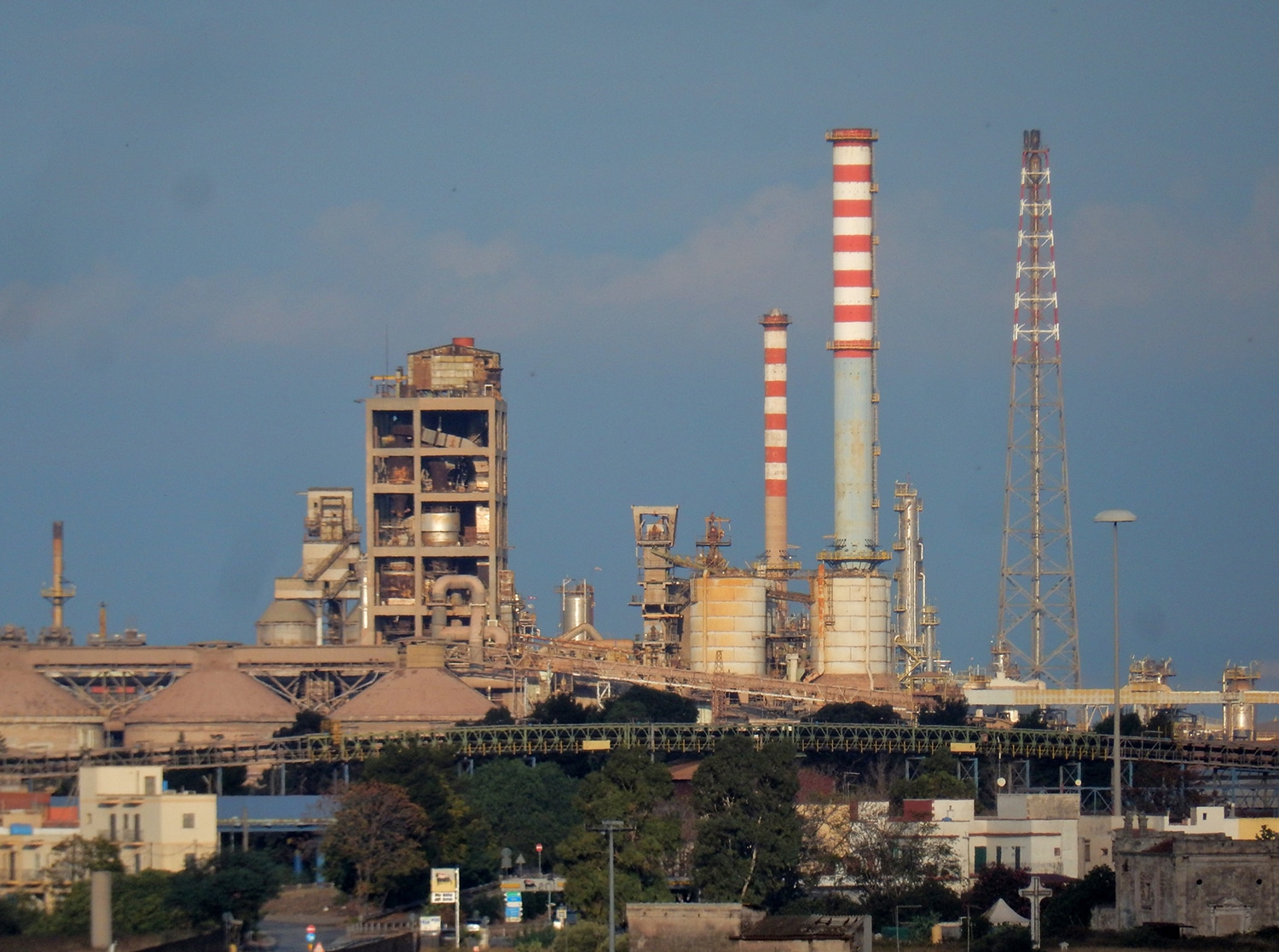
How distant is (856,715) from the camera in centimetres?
10950

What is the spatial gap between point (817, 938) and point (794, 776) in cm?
2266

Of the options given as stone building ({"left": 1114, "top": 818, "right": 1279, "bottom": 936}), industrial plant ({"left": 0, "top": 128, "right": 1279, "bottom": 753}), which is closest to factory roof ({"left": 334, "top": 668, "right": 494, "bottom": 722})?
industrial plant ({"left": 0, "top": 128, "right": 1279, "bottom": 753})

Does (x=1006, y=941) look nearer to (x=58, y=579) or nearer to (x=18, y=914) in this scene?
(x=18, y=914)

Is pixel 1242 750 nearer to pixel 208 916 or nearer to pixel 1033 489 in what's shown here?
pixel 1033 489

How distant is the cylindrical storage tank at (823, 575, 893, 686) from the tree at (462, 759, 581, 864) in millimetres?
29821

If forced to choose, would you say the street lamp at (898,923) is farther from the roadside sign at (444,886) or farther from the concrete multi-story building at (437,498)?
the concrete multi-story building at (437,498)

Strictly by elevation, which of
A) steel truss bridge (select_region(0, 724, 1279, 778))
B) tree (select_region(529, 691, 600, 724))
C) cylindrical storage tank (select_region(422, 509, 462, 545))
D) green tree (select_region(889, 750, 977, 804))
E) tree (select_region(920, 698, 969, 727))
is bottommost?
green tree (select_region(889, 750, 977, 804))

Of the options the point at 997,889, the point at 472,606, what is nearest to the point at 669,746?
the point at 472,606

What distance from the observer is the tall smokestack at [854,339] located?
120500 mm

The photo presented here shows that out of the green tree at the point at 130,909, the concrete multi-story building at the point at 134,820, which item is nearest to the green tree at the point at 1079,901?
the green tree at the point at 130,909

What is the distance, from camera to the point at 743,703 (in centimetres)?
12031

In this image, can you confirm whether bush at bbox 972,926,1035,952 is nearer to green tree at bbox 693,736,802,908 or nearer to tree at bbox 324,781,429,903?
green tree at bbox 693,736,802,908

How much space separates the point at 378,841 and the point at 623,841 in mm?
8730

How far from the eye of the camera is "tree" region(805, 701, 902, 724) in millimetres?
109081
